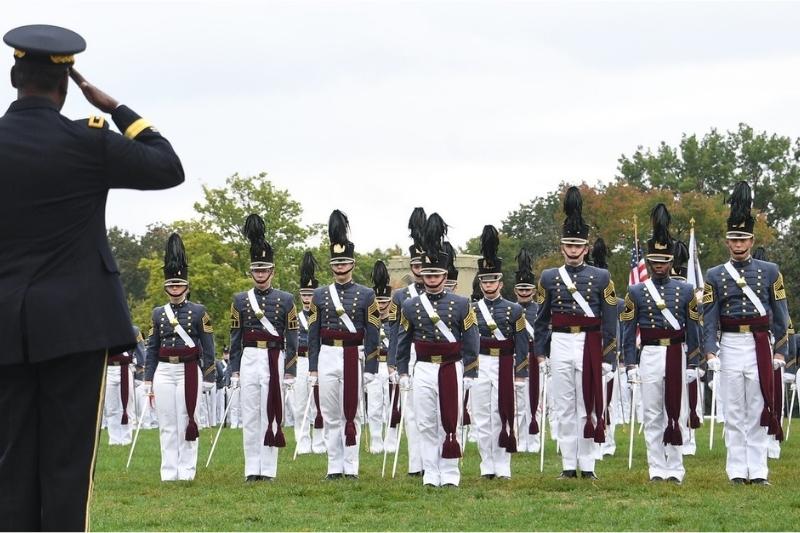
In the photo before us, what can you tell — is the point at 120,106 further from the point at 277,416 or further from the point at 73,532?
the point at 277,416

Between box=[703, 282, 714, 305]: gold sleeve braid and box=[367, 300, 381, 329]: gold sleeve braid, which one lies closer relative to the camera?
box=[703, 282, 714, 305]: gold sleeve braid

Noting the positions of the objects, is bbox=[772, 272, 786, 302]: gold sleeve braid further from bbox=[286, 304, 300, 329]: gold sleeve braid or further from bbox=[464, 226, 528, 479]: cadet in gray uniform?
bbox=[286, 304, 300, 329]: gold sleeve braid

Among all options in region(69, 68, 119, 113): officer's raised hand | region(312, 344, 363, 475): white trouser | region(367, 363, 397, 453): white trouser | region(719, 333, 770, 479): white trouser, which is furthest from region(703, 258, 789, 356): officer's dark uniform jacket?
region(69, 68, 119, 113): officer's raised hand

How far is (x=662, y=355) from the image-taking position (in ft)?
47.8

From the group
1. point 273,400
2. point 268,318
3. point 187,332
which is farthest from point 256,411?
point 187,332

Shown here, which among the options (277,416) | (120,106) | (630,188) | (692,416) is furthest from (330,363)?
(630,188)

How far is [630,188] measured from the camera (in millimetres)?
64125

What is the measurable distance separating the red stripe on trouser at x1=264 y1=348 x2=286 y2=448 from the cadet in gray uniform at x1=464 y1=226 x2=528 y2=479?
6.92 ft

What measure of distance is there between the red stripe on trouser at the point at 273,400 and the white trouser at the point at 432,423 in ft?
7.44

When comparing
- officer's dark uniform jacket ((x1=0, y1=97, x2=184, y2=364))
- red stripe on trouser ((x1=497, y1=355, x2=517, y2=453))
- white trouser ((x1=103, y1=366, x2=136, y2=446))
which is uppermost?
officer's dark uniform jacket ((x1=0, y1=97, x2=184, y2=364))

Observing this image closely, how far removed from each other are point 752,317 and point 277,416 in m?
5.28

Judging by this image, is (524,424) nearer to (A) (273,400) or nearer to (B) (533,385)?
(B) (533,385)

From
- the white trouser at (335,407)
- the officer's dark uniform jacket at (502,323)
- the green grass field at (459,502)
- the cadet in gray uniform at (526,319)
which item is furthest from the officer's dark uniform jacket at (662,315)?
the cadet in gray uniform at (526,319)

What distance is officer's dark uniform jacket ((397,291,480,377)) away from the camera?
47.1 feet
